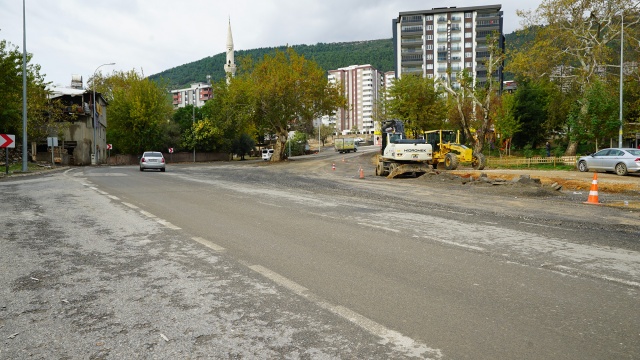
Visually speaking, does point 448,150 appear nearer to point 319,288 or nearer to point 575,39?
point 575,39

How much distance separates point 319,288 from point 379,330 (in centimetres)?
128

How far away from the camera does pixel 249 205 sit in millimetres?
13336

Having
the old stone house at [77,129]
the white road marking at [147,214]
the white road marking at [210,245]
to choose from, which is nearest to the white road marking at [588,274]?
the white road marking at [210,245]

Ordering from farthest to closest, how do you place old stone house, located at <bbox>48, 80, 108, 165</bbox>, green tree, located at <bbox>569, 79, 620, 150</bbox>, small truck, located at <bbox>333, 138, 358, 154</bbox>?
1. small truck, located at <bbox>333, 138, 358, 154</bbox>
2. old stone house, located at <bbox>48, 80, 108, 165</bbox>
3. green tree, located at <bbox>569, 79, 620, 150</bbox>

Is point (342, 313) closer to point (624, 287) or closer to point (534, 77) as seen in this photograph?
point (624, 287)

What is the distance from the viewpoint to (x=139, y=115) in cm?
6825

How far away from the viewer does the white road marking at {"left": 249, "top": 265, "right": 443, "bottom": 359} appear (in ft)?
11.7

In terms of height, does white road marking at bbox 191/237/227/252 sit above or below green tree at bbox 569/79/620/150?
below

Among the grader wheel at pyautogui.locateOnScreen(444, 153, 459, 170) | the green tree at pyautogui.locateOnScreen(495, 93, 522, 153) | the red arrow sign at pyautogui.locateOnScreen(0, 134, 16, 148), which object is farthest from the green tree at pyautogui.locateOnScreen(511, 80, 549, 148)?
the red arrow sign at pyautogui.locateOnScreen(0, 134, 16, 148)

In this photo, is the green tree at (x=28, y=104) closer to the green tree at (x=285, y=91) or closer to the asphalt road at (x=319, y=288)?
the green tree at (x=285, y=91)

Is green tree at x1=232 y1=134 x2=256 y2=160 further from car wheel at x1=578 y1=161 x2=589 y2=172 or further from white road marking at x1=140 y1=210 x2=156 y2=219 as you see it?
white road marking at x1=140 y1=210 x2=156 y2=219

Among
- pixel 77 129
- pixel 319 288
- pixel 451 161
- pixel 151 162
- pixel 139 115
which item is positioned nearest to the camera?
pixel 319 288

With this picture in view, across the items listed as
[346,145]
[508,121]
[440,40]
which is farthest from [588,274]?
[440,40]

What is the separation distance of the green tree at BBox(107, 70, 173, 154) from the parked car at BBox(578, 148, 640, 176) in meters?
56.2
